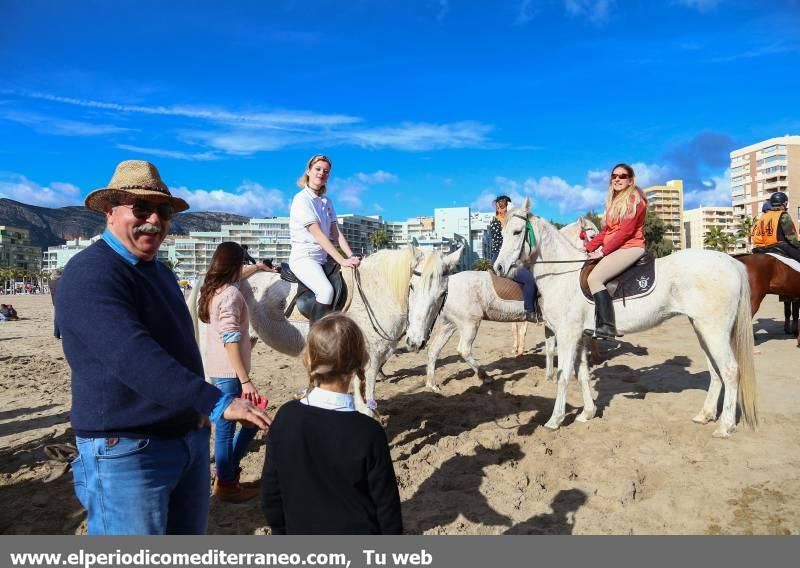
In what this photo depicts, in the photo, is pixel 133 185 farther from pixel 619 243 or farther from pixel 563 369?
pixel 619 243

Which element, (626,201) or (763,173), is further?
(763,173)

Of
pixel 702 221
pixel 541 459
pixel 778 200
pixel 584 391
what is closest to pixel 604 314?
pixel 584 391

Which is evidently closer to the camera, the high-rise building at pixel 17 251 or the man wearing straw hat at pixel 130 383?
the man wearing straw hat at pixel 130 383

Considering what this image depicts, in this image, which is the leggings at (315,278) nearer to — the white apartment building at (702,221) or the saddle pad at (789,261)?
the saddle pad at (789,261)

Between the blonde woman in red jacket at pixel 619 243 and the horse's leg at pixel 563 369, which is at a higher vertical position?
the blonde woman in red jacket at pixel 619 243

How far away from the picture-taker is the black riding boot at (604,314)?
5527 mm

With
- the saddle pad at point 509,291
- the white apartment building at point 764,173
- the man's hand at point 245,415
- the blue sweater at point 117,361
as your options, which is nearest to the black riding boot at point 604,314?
the saddle pad at point 509,291

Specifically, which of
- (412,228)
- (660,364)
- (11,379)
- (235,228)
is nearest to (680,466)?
(660,364)

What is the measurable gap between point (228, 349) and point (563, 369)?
13.0 feet

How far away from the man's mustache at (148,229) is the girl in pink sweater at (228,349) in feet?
5.06

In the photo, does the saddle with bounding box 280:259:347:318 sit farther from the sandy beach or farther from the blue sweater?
the blue sweater

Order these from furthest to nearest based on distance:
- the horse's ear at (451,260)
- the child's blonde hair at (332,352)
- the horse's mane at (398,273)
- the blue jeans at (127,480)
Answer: the horse's ear at (451,260) < the horse's mane at (398,273) < the child's blonde hair at (332,352) < the blue jeans at (127,480)

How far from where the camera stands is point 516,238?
5914 mm

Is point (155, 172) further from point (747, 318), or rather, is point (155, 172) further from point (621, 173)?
point (747, 318)
